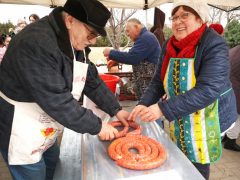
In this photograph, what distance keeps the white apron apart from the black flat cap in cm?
31

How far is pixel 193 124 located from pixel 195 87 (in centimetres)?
35

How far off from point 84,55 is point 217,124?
42.4 inches

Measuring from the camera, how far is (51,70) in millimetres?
1376

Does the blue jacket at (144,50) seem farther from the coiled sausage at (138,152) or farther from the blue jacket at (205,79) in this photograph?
the coiled sausage at (138,152)

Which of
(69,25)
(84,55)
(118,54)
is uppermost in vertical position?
(69,25)

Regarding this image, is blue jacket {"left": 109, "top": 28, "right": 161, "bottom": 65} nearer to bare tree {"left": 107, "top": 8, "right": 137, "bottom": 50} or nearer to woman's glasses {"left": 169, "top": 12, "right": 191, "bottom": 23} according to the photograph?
woman's glasses {"left": 169, "top": 12, "right": 191, "bottom": 23}

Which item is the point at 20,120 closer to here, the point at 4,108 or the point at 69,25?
the point at 4,108

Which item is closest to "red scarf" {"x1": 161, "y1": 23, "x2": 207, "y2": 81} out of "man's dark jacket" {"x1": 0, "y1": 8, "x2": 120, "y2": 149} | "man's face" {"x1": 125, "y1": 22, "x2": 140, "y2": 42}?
"man's dark jacket" {"x1": 0, "y1": 8, "x2": 120, "y2": 149}

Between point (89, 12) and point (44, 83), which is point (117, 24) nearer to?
point (89, 12)

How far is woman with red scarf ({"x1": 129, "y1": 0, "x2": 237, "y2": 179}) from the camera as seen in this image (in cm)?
167

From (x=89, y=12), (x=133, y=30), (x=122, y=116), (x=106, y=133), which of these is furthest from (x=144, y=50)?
(x=89, y=12)

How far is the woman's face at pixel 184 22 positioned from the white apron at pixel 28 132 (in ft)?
2.49

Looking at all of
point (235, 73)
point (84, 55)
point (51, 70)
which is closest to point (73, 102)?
point (51, 70)

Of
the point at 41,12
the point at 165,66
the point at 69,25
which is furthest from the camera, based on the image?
the point at 41,12
